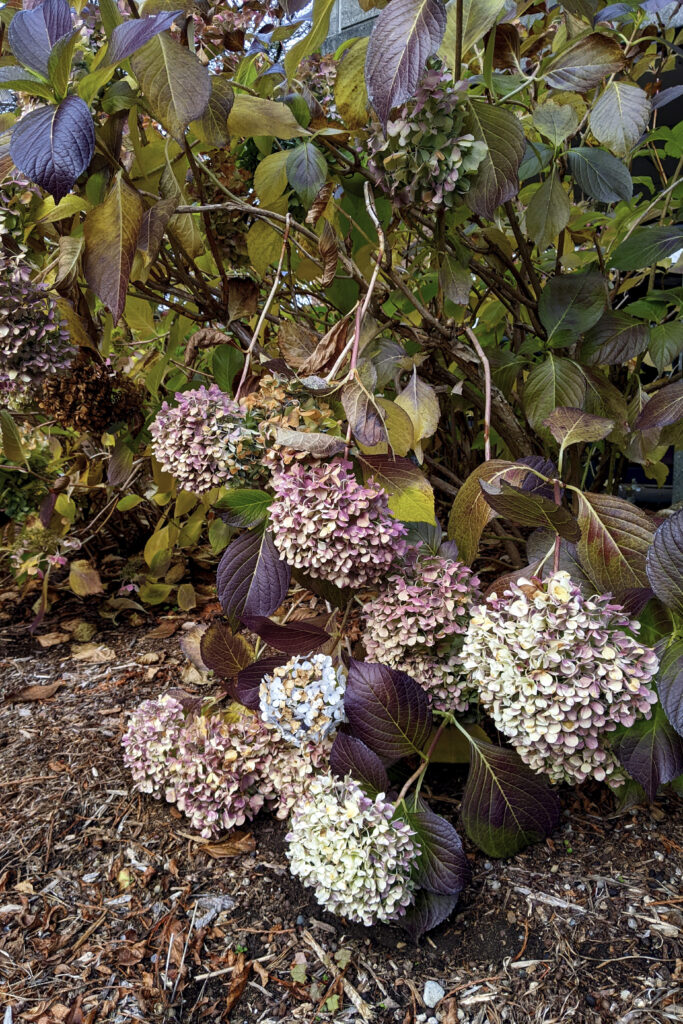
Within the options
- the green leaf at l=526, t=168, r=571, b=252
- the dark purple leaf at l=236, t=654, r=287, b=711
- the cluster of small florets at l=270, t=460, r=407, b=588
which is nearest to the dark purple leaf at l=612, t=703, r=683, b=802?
the cluster of small florets at l=270, t=460, r=407, b=588

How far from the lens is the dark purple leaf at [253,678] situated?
1.04m

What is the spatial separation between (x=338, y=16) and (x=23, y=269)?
1.92 meters

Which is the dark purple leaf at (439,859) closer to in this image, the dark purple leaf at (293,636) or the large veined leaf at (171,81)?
the dark purple leaf at (293,636)

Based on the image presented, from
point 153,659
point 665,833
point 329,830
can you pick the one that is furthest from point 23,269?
point 665,833

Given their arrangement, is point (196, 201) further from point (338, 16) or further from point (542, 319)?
point (338, 16)

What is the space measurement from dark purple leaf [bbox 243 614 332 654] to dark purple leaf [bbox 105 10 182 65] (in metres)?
0.67

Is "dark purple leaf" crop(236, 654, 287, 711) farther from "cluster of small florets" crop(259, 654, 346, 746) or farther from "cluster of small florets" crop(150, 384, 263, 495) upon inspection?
"cluster of small florets" crop(150, 384, 263, 495)

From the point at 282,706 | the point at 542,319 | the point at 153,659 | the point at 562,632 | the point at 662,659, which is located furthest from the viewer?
the point at 153,659

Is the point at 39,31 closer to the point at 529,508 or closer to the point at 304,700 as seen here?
the point at 529,508

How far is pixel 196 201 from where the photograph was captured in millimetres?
1148

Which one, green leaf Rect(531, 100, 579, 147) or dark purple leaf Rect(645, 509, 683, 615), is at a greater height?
green leaf Rect(531, 100, 579, 147)

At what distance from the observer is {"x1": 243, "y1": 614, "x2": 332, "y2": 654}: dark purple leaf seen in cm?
98

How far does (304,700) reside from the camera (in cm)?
95

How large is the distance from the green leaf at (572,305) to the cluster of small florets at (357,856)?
73 cm
